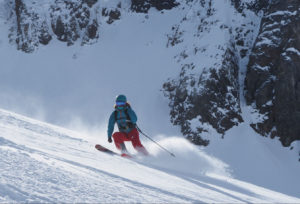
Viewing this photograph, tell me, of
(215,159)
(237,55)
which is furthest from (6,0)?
(215,159)

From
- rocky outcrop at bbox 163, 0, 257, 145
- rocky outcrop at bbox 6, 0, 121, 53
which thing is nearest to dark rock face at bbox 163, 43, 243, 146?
rocky outcrop at bbox 163, 0, 257, 145

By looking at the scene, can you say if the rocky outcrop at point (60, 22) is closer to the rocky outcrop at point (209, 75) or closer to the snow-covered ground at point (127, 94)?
the snow-covered ground at point (127, 94)

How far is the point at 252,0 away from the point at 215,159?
37.7ft

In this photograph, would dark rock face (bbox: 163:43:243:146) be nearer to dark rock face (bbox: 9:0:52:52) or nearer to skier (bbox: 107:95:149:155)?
skier (bbox: 107:95:149:155)

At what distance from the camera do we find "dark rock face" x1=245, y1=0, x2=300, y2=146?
17.5 meters

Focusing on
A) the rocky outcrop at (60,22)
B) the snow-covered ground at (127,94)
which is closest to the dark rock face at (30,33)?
the rocky outcrop at (60,22)

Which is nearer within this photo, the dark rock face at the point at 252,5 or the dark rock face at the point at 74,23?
the dark rock face at the point at 252,5

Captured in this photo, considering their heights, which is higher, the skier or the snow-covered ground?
the snow-covered ground

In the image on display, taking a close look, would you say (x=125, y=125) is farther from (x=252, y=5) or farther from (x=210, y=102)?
(x=252, y=5)

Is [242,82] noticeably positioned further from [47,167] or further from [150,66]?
[47,167]

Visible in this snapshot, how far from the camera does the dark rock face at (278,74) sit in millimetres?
17484

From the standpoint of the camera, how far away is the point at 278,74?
1797cm

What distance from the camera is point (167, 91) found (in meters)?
19.8

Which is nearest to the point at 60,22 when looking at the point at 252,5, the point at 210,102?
the point at 210,102
